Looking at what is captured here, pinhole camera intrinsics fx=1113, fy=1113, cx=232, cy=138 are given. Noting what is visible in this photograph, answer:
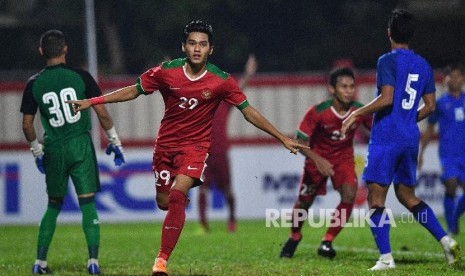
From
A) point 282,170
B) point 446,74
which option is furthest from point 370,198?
point 282,170

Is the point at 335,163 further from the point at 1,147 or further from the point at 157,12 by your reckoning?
the point at 157,12

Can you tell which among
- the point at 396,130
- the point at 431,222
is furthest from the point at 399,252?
the point at 396,130

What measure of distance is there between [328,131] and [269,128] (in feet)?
8.02

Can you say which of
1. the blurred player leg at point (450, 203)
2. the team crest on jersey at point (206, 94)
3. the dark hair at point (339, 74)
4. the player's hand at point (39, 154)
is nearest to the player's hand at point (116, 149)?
the player's hand at point (39, 154)

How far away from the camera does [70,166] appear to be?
10461 mm

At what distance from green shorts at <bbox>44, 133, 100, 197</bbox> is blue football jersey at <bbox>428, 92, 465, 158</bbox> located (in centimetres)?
597

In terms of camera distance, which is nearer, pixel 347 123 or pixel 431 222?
pixel 347 123

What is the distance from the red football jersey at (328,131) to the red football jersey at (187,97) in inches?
86.2

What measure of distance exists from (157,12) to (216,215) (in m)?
5.59

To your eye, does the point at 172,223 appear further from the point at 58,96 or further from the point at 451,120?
the point at 451,120

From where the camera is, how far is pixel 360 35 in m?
24.0

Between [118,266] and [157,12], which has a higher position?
[157,12]

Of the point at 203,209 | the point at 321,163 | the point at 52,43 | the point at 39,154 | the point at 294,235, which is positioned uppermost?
the point at 52,43

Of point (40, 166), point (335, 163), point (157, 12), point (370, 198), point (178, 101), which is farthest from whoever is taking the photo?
point (157, 12)
